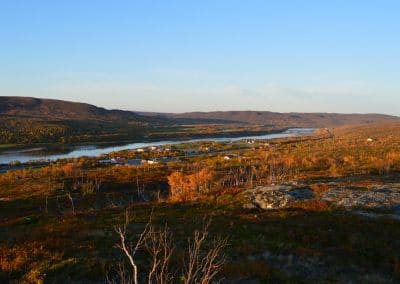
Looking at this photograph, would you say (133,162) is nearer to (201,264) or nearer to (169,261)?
(169,261)

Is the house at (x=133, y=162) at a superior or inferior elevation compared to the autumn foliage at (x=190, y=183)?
inferior

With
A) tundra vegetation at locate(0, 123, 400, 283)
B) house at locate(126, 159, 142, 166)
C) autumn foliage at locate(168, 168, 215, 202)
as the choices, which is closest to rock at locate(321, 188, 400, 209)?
tundra vegetation at locate(0, 123, 400, 283)

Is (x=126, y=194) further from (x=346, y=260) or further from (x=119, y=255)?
(x=346, y=260)

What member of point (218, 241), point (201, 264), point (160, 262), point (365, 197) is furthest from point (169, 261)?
point (365, 197)

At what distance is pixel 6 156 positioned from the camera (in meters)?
73.5

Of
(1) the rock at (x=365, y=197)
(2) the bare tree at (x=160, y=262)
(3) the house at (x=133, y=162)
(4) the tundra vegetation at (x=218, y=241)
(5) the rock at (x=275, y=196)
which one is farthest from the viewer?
(3) the house at (x=133, y=162)

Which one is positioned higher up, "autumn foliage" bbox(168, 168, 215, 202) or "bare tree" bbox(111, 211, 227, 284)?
"bare tree" bbox(111, 211, 227, 284)

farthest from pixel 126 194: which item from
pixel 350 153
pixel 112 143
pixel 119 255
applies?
pixel 112 143

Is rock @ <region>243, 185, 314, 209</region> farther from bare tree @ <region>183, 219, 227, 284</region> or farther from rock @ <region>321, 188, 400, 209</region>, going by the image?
bare tree @ <region>183, 219, 227, 284</region>

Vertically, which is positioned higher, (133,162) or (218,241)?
(218,241)

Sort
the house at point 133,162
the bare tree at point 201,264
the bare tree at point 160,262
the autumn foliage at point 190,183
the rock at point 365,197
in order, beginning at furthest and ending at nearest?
the house at point 133,162 < the autumn foliage at point 190,183 < the rock at point 365,197 < the bare tree at point 201,264 < the bare tree at point 160,262

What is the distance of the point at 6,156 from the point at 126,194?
47949 mm

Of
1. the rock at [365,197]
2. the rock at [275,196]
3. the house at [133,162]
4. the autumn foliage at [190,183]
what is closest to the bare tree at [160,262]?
the rock at [275,196]

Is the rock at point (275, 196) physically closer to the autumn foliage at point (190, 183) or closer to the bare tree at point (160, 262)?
the bare tree at point (160, 262)
